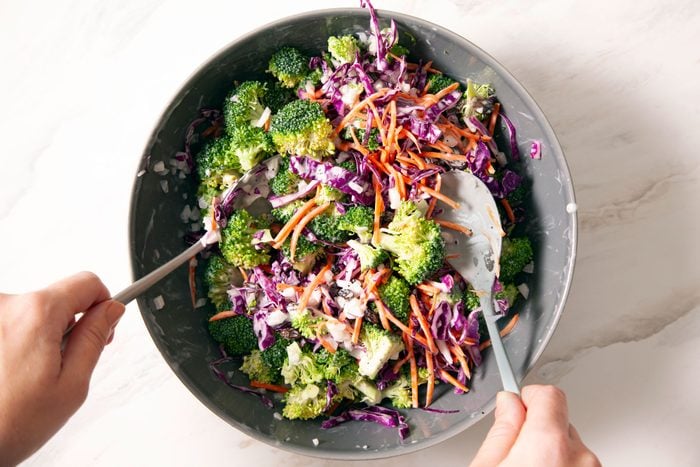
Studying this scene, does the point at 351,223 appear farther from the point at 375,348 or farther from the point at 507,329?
the point at 507,329

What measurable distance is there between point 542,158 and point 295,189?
864 millimetres

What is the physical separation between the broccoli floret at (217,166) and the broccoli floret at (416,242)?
61cm

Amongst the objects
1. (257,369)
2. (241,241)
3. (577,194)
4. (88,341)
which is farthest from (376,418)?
(577,194)

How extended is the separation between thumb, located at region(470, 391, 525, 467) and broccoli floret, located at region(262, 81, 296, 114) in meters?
1.27

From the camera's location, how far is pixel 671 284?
7.81 ft

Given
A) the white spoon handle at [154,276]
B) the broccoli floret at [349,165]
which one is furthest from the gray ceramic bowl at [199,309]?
the broccoli floret at [349,165]

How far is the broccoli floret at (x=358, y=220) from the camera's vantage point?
204cm

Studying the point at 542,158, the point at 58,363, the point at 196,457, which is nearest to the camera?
the point at 58,363

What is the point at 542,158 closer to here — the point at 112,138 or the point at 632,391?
the point at 632,391

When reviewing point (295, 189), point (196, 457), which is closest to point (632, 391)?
point (295, 189)

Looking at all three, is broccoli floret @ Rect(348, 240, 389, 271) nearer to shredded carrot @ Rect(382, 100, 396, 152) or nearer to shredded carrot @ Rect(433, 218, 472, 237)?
shredded carrot @ Rect(433, 218, 472, 237)

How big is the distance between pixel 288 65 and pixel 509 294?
1129 mm

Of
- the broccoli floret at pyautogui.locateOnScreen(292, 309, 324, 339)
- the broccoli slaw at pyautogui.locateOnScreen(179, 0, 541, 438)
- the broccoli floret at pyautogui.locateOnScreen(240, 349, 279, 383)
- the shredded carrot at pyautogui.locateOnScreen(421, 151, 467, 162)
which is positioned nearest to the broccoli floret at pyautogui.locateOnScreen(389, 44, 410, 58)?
the broccoli slaw at pyautogui.locateOnScreen(179, 0, 541, 438)

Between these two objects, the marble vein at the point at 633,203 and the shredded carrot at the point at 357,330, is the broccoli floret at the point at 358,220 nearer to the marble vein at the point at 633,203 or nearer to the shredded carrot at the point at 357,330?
the shredded carrot at the point at 357,330
